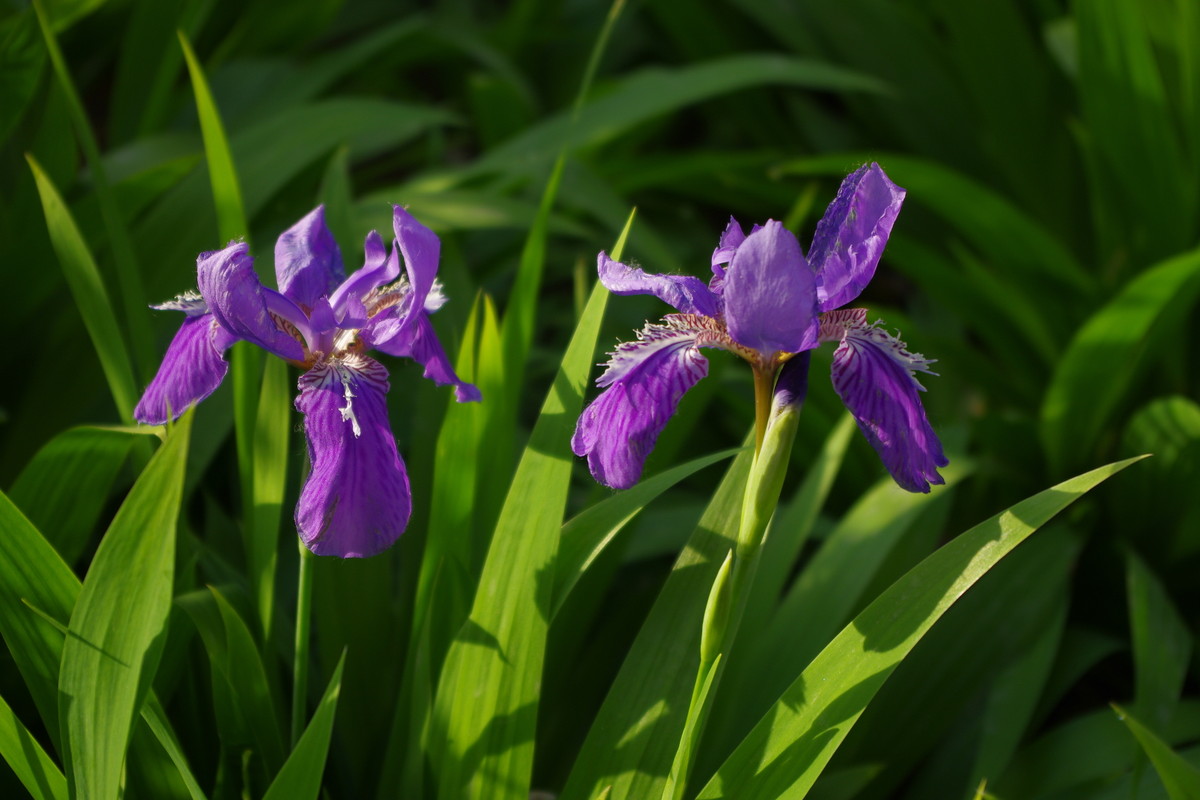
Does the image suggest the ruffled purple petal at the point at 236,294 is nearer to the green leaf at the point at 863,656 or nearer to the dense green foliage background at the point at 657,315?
the dense green foliage background at the point at 657,315

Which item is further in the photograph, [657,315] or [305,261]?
[657,315]

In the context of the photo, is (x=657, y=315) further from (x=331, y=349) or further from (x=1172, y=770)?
(x=1172, y=770)

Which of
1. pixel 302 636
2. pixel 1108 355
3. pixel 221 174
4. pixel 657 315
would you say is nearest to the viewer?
pixel 302 636

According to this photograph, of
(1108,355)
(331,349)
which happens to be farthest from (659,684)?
(1108,355)

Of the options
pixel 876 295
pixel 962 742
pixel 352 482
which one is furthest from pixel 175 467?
pixel 876 295

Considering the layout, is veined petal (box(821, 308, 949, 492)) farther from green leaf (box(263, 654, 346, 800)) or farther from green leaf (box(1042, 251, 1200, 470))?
green leaf (box(1042, 251, 1200, 470))
